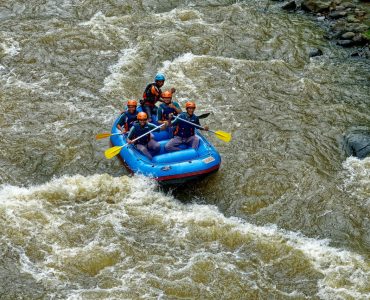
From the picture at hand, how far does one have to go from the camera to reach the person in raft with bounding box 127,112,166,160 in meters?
10.1

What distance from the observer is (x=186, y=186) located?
33.1ft

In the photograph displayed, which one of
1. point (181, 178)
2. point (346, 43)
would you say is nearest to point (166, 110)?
point (181, 178)

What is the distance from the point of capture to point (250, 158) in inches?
437

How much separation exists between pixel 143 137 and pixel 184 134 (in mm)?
798

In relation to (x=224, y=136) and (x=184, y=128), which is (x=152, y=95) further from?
(x=224, y=136)

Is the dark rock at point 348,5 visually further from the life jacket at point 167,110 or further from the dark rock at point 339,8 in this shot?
the life jacket at point 167,110

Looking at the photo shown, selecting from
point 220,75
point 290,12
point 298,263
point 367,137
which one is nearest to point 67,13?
point 220,75

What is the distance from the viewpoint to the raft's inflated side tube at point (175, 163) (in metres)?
9.54

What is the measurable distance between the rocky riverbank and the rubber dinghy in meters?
6.73

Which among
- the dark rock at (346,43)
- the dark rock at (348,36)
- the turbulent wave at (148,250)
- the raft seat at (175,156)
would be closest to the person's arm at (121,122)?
the raft seat at (175,156)

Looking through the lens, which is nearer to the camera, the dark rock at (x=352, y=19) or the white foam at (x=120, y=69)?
the white foam at (x=120, y=69)

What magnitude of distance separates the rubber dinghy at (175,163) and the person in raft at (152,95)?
1328mm

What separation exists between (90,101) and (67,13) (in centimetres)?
505

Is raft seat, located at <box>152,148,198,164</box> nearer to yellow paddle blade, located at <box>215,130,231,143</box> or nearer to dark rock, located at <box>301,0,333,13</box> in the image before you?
yellow paddle blade, located at <box>215,130,231,143</box>
